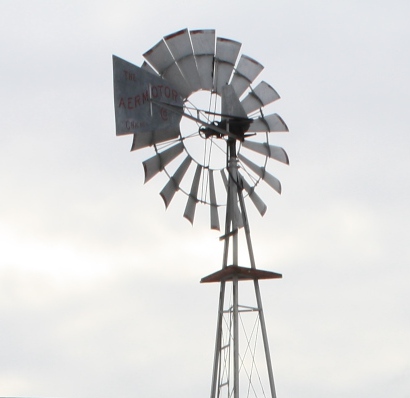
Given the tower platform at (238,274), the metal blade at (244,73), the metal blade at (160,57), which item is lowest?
the tower platform at (238,274)

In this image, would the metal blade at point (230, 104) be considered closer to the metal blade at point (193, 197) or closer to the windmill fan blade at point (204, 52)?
the windmill fan blade at point (204, 52)

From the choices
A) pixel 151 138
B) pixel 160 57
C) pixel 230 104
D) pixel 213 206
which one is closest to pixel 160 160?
pixel 151 138

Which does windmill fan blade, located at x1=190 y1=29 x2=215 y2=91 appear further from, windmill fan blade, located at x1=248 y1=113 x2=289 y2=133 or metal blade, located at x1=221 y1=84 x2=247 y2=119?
windmill fan blade, located at x1=248 y1=113 x2=289 y2=133

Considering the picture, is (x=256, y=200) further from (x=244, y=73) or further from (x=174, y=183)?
(x=244, y=73)

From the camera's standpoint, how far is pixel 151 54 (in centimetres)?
1981

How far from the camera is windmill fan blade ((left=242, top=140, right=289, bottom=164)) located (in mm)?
20688

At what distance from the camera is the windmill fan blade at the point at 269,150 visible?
20.7 meters

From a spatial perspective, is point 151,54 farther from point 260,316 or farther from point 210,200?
point 260,316

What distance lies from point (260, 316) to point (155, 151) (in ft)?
11.0

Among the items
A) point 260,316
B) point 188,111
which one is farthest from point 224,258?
point 188,111

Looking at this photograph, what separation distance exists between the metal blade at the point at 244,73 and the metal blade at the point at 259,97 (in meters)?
0.19

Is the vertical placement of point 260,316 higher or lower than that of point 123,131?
lower

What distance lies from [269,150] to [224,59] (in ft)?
6.00

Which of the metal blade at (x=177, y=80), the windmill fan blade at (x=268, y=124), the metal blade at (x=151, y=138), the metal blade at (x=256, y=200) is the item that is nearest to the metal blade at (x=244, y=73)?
the windmill fan blade at (x=268, y=124)
